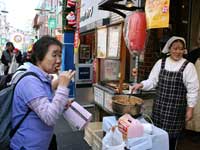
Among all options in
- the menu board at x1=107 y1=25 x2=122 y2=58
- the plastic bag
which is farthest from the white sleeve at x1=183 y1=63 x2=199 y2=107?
the menu board at x1=107 y1=25 x2=122 y2=58

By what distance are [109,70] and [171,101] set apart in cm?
215

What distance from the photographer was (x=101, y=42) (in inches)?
202

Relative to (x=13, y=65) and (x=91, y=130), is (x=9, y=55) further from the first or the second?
(x=91, y=130)

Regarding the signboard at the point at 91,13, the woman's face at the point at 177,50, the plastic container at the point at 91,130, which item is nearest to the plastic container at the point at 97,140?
the plastic container at the point at 91,130

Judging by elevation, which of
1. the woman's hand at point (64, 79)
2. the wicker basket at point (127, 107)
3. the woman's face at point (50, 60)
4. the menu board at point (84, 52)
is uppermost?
the menu board at point (84, 52)

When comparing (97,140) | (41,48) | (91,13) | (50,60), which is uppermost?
(91,13)

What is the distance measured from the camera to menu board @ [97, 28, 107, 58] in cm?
494

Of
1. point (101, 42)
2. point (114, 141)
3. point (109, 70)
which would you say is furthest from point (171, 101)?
point (101, 42)

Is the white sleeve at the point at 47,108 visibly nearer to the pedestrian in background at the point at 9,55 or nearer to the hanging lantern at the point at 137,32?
the hanging lantern at the point at 137,32

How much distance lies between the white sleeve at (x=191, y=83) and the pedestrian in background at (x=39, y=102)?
1669 mm

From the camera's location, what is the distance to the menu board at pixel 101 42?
4.94m

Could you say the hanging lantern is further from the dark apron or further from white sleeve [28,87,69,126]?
white sleeve [28,87,69,126]

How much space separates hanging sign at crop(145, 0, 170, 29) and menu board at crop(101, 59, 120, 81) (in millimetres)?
1679

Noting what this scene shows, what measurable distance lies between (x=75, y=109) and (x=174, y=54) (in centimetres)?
158
